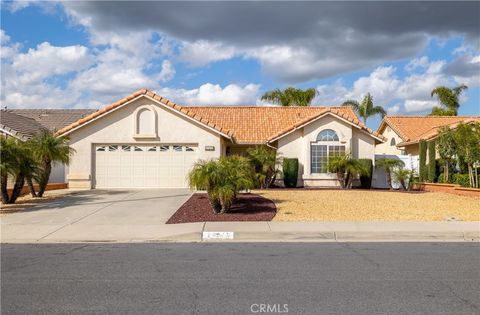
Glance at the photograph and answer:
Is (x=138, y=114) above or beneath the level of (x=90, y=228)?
above

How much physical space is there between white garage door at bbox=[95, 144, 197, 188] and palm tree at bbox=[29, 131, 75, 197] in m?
3.24

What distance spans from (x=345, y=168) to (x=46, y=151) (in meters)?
13.7

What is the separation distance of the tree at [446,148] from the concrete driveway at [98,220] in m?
12.6

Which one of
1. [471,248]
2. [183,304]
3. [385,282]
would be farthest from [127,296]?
[471,248]

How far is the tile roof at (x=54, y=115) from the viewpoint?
36.8m

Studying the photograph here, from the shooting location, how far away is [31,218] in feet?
46.6

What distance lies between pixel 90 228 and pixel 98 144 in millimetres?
10879

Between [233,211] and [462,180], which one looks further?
[462,180]

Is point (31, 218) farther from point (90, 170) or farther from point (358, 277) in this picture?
point (358, 277)

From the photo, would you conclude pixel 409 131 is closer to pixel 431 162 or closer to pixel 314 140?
pixel 431 162

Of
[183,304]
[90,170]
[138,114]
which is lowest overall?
[183,304]

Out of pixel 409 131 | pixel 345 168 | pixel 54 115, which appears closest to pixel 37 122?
pixel 54 115

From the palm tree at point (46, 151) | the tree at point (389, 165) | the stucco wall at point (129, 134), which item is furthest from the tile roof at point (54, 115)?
the tree at point (389, 165)

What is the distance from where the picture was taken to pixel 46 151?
1891cm
